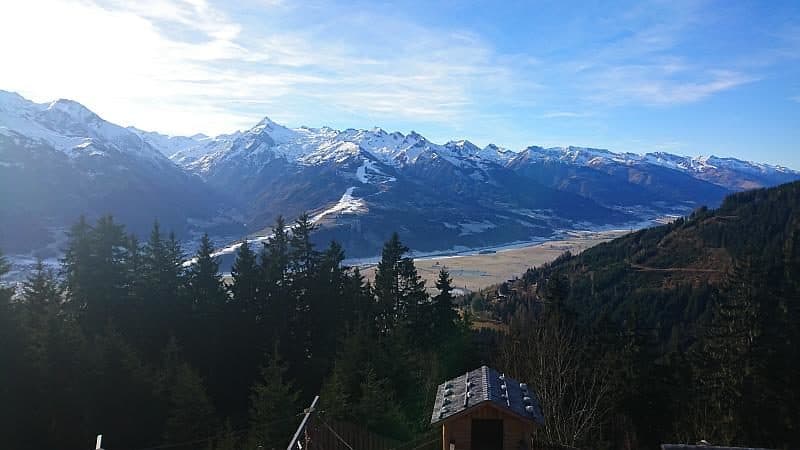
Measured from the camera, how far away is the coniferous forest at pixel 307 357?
1927 centimetres

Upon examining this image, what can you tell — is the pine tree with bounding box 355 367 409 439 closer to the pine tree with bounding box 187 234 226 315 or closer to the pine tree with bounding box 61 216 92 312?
the pine tree with bounding box 187 234 226 315

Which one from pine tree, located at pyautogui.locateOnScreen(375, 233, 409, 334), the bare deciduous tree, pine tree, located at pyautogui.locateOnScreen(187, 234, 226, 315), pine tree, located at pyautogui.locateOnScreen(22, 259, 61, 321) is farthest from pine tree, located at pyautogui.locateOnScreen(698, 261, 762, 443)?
pine tree, located at pyautogui.locateOnScreen(22, 259, 61, 321)

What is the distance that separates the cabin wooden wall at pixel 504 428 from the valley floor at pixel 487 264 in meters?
75.4

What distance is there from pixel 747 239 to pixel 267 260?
278 ft

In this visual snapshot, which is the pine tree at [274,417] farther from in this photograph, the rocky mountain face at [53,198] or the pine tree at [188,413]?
the rocky mountain face at [53,198]

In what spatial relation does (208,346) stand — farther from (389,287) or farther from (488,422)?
(488,422)

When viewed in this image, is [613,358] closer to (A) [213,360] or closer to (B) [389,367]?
(B) [389,367]

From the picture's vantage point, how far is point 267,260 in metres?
34.6

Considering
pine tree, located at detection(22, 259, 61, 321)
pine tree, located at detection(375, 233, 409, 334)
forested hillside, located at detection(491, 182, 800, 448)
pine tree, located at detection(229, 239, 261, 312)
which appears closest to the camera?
pine tree, located at detection(22, 259, 61, 321)

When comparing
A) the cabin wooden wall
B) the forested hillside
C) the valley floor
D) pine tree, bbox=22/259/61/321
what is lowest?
the valley floor

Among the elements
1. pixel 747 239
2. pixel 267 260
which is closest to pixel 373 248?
pixel 747 239

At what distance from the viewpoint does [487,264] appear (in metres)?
132

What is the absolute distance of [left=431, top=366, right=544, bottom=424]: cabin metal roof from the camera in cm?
1170

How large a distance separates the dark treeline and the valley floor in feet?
176
